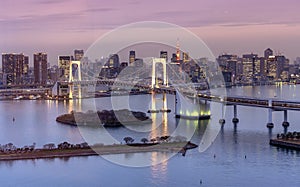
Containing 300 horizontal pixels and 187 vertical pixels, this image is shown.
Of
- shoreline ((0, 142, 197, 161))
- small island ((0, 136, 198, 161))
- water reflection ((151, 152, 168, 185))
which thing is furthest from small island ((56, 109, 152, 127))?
water reflection ((151, 152, 168, 185))

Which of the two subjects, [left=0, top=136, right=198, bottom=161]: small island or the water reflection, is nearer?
the water reflection

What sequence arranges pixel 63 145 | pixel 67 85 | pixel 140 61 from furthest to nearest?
pixel 140 61 → pixel 67 85 → pixel 63 145

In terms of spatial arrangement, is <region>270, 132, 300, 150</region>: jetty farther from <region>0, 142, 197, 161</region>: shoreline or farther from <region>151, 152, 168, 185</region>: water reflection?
<region>151, 152, 168, 185</region>: water reflection

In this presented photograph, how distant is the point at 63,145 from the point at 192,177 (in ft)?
6.05

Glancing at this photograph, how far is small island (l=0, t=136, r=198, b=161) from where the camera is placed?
628 cm

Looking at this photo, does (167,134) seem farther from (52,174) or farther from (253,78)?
(253,78)

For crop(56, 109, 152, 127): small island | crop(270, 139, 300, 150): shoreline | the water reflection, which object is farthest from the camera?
crop(56, 109, 152, 127): small island

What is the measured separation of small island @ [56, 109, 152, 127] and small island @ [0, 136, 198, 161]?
2168 millimetres

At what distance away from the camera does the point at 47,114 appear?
37.3 ft

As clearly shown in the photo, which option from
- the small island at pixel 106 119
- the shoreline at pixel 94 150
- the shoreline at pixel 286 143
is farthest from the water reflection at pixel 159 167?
the small island at pixel 106 119

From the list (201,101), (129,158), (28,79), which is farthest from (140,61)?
(129,158)

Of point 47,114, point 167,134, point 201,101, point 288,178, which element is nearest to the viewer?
point 288,178

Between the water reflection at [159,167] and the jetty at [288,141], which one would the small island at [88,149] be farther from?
the jetty at [288,141]

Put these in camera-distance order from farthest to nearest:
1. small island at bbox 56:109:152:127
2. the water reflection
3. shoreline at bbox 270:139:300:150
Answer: small island at bbox 56:109:152:127 < shoreline at bbox 270:139:300:150 < the water reflection
